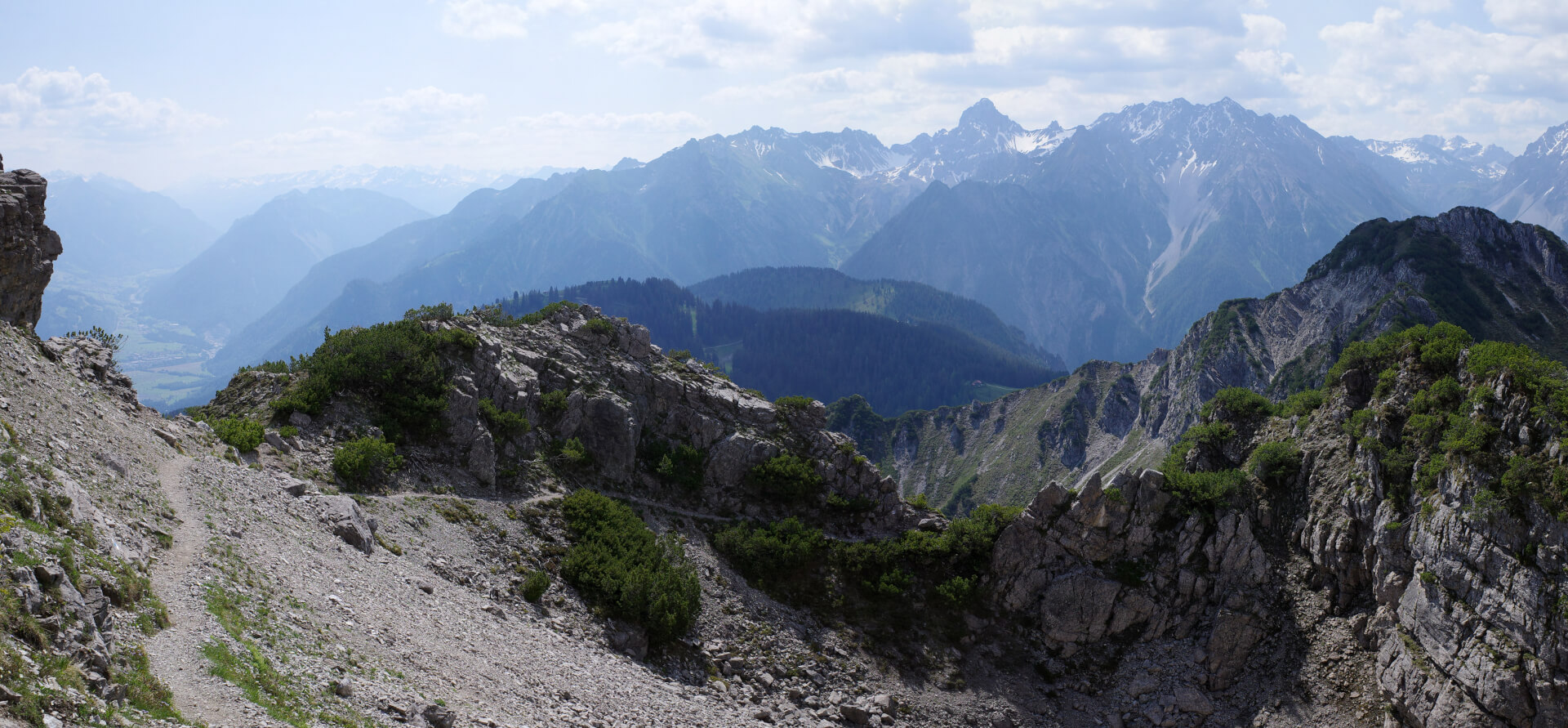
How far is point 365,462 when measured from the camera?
50.1m

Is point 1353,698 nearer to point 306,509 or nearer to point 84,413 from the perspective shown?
point 306,509

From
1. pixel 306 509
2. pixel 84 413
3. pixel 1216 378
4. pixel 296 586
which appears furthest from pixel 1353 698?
pixel 1216 378

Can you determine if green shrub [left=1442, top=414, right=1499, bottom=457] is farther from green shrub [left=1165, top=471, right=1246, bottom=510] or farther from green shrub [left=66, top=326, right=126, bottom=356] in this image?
green shrub [left=66, top=326, right=126, bottom=356]

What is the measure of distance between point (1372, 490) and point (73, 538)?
233 feet

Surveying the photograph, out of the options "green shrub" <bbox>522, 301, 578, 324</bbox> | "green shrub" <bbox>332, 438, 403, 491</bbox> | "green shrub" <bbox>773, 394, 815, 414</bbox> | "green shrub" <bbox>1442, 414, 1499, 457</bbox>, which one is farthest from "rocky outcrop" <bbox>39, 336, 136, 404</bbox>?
"green shrub" <bbox>1442, 414, 1499, 457</bbox>

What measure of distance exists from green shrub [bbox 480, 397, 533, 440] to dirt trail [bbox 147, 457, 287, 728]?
26.7 m

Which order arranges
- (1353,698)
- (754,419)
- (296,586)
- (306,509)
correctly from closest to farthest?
(296,586) → (306,509) → (1353,698) → (754,419)

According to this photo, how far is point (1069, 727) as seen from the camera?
5359 cm

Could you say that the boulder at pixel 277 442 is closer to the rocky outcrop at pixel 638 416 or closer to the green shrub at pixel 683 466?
the rocky outcrop at pixel 638 416

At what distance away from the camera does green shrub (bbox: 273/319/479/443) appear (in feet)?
184

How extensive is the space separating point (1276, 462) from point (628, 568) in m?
50.3

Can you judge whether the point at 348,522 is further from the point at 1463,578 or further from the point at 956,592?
the point at 1463,578

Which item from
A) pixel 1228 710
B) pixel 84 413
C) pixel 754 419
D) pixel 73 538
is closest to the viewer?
pixel 73 538

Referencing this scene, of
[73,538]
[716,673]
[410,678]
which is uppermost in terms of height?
[73,538]
